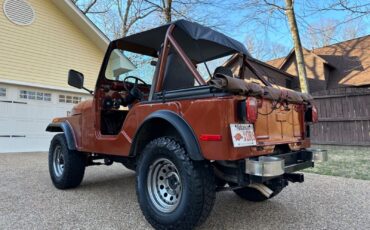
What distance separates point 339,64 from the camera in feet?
70.9

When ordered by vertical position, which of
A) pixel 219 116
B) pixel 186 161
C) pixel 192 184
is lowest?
pixel 192 184

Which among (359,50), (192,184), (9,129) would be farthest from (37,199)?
(359,50)

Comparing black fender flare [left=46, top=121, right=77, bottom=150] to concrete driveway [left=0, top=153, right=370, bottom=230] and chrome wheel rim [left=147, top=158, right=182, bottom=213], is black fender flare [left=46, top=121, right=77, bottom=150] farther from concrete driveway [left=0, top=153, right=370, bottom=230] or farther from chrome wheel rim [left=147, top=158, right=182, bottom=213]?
chrome wheel rim [left=147, top=158, right=182, bottom=213]

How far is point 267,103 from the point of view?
335 centimetres

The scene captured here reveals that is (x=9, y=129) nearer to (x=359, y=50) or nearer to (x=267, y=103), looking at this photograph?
(x=267, y=103)

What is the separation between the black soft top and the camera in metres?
3.63

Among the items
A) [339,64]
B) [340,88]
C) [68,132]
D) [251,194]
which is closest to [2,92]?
[68,132]

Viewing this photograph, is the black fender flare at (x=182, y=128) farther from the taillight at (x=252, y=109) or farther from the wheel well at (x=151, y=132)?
the taillight at (x=252, y=109)

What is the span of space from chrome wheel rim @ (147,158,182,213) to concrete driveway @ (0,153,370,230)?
0.38 metres

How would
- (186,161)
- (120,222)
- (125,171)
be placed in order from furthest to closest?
(125,171)
(120,222)
(186,161)

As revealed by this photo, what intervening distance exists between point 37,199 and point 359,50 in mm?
22145

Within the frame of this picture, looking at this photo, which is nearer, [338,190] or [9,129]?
[338,190]

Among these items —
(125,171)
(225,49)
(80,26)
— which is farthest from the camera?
(80,26)

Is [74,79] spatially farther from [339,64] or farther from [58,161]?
[339,64]
